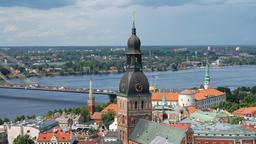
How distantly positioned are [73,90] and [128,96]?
257ft

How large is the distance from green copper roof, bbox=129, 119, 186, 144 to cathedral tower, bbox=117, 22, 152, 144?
2.20 feet

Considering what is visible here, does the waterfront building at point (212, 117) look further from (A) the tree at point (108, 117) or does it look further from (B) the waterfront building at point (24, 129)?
(B) the waterfront building at point (24, 129)

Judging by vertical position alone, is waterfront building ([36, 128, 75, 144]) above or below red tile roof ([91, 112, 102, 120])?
above

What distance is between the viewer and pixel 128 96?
4103cm

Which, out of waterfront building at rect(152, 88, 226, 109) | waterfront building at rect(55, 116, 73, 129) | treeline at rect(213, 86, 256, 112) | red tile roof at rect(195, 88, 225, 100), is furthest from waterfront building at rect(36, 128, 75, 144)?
red tile roof at rect(195, 88, 225, 100)

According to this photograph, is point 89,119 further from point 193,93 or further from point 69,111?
point 193,93

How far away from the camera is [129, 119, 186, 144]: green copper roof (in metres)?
37.2

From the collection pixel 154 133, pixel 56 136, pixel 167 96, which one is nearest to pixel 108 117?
pixel 56 136

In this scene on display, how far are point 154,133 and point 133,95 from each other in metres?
3.64

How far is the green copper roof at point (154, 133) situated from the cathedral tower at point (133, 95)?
0.67 meters

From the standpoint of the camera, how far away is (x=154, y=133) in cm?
3903

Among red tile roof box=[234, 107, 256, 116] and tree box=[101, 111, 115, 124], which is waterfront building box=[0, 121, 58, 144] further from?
red tile roof box=[234, 107, 256, 116]

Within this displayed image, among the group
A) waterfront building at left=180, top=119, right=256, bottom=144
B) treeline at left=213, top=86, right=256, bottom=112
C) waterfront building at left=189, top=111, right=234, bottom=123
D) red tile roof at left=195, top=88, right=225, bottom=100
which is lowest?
treeline at left=213, top=86, right=256, bottom=112

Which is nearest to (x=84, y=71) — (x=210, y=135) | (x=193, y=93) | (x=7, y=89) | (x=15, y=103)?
(x=7, y=89)
